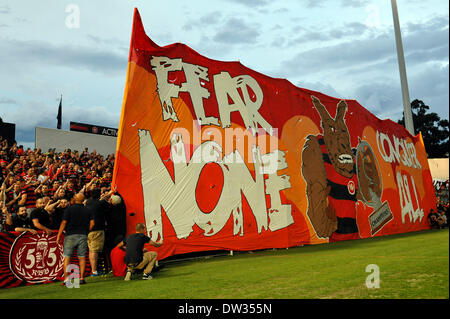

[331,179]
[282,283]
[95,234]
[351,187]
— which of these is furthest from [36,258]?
[351,187]

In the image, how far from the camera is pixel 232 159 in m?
14.1

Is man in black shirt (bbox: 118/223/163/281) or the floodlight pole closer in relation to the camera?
man in black shirt (bbox: 118/223/163/281)

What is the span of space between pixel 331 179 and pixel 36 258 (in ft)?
40.7

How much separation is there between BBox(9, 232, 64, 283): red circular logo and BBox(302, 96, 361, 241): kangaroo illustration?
9831 mm

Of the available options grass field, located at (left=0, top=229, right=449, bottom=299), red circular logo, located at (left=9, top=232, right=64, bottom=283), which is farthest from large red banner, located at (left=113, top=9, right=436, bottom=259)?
grass field, located at (left=0, top=229, right=449, bottom=299)

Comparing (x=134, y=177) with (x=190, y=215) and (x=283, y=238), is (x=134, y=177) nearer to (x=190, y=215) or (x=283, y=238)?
(x=190, y=215)

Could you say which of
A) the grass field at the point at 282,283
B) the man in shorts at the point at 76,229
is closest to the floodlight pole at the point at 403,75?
the grass field at the point at 282,283

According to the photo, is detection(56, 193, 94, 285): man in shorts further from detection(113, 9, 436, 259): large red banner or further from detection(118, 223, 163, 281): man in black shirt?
detection(113, 9, 436, 259): large red banner

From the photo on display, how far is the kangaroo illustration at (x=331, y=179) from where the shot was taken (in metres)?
16.5

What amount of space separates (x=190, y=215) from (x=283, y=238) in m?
4.11

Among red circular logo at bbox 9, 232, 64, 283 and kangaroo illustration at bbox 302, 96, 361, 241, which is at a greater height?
kangaroo illustration at bbox 302, 96, 361, 241

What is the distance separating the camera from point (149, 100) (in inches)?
488

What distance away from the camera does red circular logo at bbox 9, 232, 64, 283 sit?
8.98 meters
